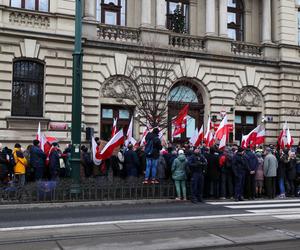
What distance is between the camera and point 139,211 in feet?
42.1

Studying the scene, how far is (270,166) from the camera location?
670 inches

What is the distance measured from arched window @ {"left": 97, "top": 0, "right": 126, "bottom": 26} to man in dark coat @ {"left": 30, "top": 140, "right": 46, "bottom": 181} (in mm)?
12774

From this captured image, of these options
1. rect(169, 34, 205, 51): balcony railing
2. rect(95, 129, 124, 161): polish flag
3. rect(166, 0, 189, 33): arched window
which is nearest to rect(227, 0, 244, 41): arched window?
rect(166, 0, 189, 33): arched window

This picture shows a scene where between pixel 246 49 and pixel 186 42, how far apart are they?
13.8 feet

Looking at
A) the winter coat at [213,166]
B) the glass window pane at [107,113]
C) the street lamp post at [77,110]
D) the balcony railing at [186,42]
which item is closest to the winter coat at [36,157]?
the street lamp post at [77,110]

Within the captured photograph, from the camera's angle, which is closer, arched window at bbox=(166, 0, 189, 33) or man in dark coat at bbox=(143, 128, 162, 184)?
man in dark coat at bbox=(143, 128, 162, 184)

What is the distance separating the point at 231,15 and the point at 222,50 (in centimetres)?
349

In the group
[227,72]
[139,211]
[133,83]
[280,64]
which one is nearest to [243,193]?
[139,211]

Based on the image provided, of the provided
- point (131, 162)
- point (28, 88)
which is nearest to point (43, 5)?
point (28, 88)

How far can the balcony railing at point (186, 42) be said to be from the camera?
27.2m

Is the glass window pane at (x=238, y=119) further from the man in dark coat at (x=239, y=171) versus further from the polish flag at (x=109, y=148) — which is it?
the polish flag at (x=109, y=148)

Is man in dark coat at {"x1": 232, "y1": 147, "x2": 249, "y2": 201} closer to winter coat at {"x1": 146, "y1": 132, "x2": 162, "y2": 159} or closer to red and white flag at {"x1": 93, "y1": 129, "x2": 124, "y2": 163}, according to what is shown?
winter coat at {"x1": 146, "y1": 132, "x2": 162, "y2": 159}

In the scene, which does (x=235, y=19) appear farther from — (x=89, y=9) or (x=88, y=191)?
(x=88, y=191)

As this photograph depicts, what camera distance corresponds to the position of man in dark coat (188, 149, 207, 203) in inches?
595
